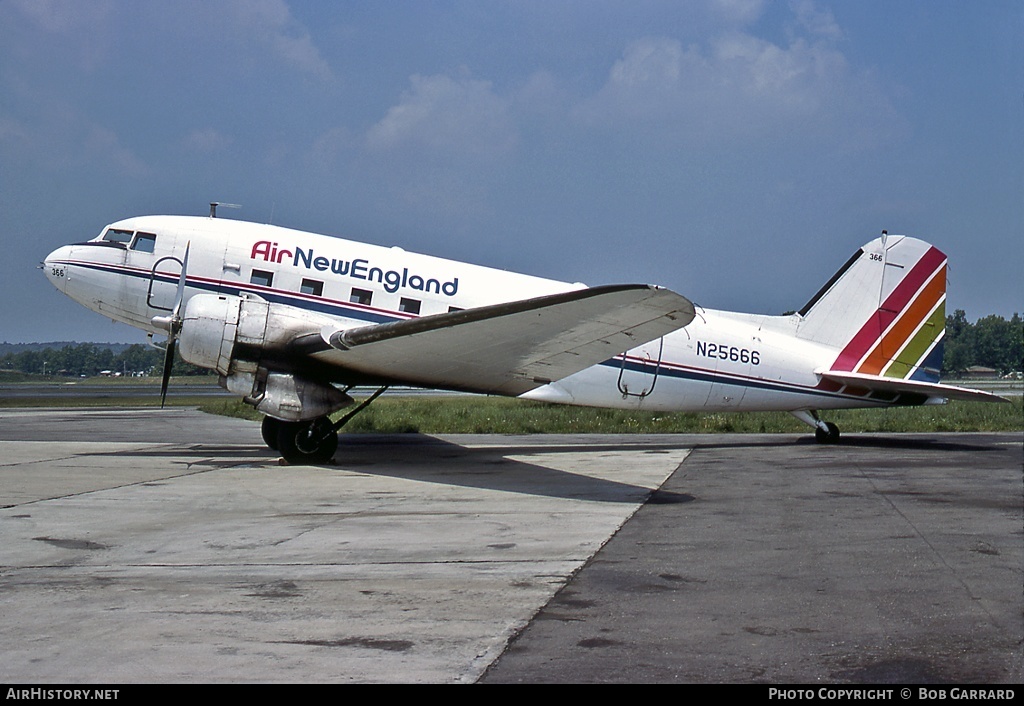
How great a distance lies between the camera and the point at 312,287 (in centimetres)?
1596

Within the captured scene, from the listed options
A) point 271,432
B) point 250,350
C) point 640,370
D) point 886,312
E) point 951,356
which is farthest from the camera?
point 951,356

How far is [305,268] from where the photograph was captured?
16016mm

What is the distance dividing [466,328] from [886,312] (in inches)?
434

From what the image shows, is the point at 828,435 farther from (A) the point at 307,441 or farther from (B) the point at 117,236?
(B) the point at 117,236

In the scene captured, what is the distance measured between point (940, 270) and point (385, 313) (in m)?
12.2

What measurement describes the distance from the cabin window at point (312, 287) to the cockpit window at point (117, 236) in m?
3.32

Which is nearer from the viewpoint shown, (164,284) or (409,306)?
(164,284)

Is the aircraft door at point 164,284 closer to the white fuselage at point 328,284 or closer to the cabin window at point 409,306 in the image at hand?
the white fuselage at point 328,284

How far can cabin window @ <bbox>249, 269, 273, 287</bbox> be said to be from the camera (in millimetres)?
15836

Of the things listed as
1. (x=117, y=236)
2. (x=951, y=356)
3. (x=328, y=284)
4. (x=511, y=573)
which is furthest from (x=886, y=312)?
(x=951, y=356)

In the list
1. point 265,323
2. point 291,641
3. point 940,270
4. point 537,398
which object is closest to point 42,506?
point 265,323

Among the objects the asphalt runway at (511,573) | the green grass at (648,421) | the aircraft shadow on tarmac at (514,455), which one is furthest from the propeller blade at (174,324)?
the green grass at (648,421)

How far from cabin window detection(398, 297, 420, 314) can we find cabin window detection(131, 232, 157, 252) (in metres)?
4.50
